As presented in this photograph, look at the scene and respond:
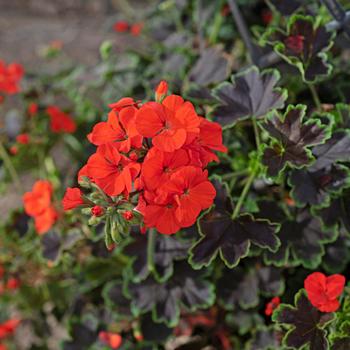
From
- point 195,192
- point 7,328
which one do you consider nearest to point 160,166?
point 195,192

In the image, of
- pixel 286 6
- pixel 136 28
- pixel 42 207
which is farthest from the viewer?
pixel 136 28

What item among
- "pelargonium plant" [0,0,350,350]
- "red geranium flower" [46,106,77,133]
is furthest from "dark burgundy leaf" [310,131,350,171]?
"red geranium flower" [46,106,77,133]

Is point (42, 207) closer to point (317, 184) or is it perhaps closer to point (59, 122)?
point (59, 122)

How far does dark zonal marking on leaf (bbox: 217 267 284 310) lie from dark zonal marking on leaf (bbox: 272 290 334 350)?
0.33 m

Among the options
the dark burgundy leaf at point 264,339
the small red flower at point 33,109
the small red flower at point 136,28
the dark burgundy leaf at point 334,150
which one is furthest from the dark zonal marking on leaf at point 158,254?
the small red flower at point 136,28

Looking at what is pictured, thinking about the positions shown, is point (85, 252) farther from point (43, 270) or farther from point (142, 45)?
point (142, 45)

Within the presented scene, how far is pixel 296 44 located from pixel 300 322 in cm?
67

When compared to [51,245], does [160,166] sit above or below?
above

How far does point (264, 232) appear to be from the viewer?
1275mm

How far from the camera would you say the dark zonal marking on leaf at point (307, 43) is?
1.39 meters

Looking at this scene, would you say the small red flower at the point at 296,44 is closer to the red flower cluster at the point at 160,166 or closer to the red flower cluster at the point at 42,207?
the red flower cluster at the point at 160,166

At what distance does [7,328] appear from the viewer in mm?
2186

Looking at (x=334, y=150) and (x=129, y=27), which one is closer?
(x=334, y=150)

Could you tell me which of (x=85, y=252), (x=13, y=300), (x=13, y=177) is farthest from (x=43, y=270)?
(x=85, y=252)
